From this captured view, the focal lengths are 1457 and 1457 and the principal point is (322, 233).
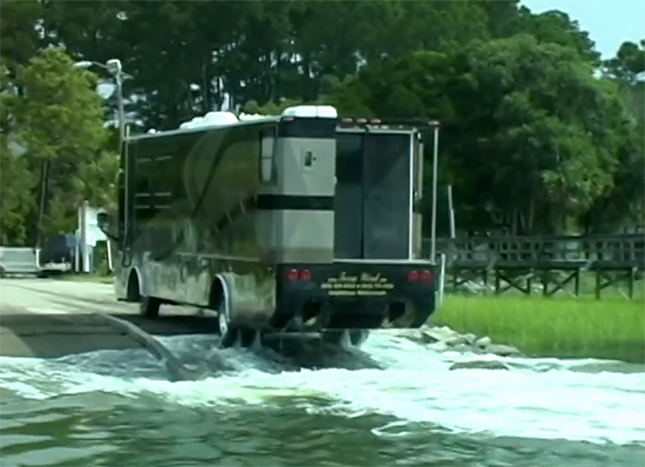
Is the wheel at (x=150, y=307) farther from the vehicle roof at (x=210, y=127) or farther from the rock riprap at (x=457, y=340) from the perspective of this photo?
the rock riprap at (x=457, y=340)

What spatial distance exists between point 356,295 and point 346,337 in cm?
208

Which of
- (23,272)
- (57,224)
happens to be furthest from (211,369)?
(57,224)

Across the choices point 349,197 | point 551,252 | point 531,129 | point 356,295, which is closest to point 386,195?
point 349,197

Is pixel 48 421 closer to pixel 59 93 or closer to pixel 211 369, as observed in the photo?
pixel 211 369

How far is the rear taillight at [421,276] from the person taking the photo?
56.6 ft

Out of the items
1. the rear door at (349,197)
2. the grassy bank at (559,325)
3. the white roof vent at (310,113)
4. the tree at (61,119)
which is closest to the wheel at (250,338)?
the rear door at (349,197)

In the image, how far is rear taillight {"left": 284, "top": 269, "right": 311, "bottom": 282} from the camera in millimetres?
16484

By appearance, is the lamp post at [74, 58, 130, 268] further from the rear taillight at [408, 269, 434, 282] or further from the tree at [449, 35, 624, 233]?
the tree at [449, 35, 624, 233]

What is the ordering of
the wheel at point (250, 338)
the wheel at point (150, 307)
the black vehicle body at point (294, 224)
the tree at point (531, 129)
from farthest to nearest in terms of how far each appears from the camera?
the tree at point (531, 129)
the wheel at point (150, 307)
the wheel at point (250, 338)
the black vehicle body at point (294, 224)

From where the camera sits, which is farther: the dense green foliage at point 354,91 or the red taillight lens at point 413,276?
the dense green foliage at point 354,91

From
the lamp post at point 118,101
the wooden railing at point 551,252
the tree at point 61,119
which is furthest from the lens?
the tree at point 61,119

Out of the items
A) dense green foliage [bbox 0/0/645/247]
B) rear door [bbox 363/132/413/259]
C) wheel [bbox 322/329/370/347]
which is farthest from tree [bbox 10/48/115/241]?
rear door [bbox 363/132/413/259]

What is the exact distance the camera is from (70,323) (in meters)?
20.4

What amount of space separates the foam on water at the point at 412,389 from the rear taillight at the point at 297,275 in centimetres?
105
